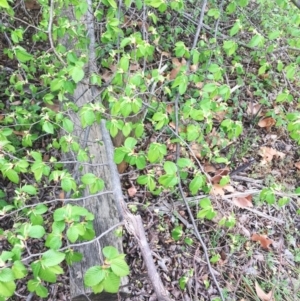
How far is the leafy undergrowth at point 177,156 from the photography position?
1880 millimetres

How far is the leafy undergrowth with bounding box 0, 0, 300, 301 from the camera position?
1.88m

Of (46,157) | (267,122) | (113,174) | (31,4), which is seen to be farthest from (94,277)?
(31,4)

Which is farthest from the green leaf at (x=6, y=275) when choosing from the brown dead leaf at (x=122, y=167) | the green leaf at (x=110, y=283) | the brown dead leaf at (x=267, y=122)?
the brown dead leaf at (x=267, y=122)

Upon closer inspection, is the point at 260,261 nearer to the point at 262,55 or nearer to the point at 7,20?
the point at 262,55

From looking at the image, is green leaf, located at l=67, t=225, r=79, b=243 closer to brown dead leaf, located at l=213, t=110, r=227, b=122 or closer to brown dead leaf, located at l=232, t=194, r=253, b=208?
brown dead leaf, located at l=232, t=194, r=253, b=208

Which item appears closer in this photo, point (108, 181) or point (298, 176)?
point (108, 181)

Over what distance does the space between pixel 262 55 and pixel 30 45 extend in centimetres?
208

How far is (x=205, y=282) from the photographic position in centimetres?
244

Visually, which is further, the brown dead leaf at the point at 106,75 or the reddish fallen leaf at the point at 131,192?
the brown dead leaf at the point at 106,75

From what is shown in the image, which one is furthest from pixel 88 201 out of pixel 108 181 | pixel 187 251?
pixel 187 251

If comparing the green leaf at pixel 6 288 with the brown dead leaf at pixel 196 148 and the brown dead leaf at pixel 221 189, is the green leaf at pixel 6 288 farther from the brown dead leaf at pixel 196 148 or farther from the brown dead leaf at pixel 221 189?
the brown dead leaf at pixel 196 148

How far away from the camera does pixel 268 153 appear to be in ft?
10.8

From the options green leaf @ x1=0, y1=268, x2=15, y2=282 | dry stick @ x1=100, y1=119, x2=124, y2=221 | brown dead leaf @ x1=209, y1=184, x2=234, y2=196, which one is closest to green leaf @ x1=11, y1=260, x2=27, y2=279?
green leaf @ x1=0, y1=268, x2=15, y2=282

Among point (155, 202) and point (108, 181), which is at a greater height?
point (108, 181)
